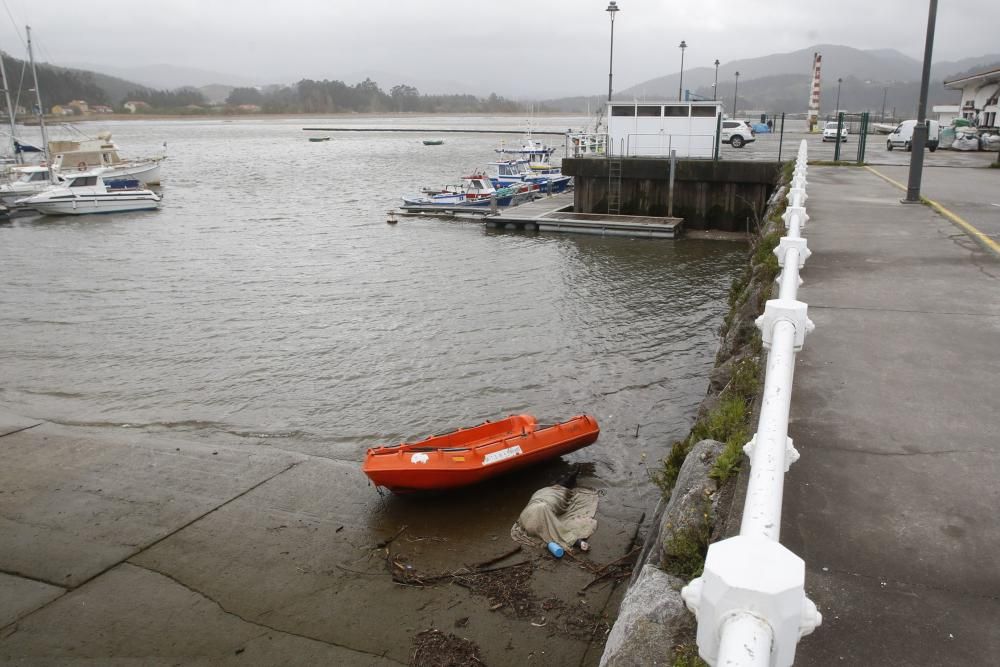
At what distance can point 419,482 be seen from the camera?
9211 millimetres

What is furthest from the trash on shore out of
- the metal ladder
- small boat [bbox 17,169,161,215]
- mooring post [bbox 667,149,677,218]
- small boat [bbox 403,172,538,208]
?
small boat [bbox 17,169,161,215]

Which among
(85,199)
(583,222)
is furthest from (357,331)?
(85,199)

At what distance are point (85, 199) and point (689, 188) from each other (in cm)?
3095

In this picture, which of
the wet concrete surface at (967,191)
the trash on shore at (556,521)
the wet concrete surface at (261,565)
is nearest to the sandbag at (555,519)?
the trash on shore at (556,521)

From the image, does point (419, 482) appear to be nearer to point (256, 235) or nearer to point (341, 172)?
point (256, 235)

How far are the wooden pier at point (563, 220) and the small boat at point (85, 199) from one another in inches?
626

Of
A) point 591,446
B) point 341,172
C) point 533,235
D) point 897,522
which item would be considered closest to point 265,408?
point 591,446

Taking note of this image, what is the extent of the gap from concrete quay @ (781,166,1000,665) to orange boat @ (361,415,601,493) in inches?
150

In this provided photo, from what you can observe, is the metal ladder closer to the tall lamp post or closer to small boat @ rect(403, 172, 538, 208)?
small boat @ rect(403, 172, 538, 208)

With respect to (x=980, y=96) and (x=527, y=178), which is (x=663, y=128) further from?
(x=980, y=96)

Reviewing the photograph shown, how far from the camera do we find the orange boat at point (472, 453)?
9180 millimetres

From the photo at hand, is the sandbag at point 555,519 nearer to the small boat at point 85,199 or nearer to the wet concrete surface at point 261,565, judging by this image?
the wet concrete surface at point 261,565

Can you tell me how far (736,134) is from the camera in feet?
140

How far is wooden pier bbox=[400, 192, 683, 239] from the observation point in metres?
28.8
